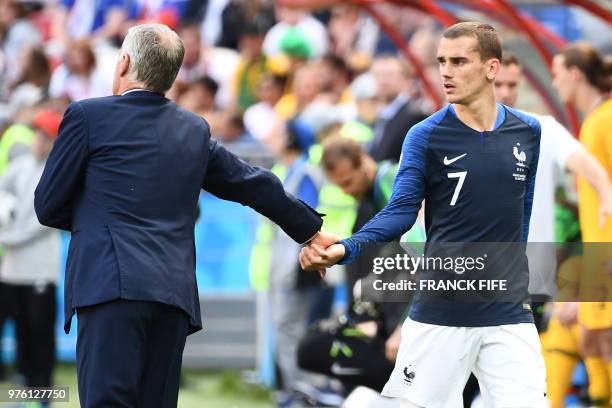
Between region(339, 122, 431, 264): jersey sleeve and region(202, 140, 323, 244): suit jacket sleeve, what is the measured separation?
332mm

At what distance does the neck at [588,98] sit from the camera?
895 cm

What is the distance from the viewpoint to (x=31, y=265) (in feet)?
38.2

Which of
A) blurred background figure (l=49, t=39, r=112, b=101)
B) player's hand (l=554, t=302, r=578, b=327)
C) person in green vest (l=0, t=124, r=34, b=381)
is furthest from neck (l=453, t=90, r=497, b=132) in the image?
blurred background figure (l=49, t=39, r=112, b=101)

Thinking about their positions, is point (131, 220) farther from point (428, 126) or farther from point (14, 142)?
point (14, 142)

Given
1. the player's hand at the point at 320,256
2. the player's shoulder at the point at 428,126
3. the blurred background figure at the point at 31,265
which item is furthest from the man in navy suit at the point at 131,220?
the blurred background figure at the point at 31,265

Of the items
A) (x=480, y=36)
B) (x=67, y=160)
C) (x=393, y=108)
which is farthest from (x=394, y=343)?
(x=393, y=108)

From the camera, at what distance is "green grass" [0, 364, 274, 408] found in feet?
39.5

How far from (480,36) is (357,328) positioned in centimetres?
307

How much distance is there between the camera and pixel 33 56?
14062 millimetres

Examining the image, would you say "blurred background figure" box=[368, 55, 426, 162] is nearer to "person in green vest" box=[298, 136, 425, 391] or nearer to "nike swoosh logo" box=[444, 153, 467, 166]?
"person in green vest" box=[298, 136, 425, 391]

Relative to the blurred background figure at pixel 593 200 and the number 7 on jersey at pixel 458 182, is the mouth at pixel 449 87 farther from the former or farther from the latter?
the blurred background figure at pixel 593 200

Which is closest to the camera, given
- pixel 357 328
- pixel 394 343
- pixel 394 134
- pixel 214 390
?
pixel 394 343

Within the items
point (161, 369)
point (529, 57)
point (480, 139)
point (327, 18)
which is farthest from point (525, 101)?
point (161, 369)

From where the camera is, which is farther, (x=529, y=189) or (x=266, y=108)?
(x=266, y=108)
